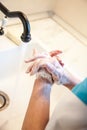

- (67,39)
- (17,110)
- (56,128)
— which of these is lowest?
(17,110)

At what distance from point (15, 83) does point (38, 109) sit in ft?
1.23

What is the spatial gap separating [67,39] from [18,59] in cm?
31

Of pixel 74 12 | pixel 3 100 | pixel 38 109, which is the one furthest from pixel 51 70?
pixel 74 12

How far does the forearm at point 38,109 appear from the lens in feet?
2.19

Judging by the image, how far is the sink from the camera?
902mm

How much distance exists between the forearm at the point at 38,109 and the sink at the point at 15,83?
196 millimetres

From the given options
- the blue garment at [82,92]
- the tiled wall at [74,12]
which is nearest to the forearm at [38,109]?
the blue garment at [82,92]

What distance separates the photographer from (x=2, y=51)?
964mm

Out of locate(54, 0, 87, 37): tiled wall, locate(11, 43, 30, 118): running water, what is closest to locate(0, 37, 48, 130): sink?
locate(11, 43, 30, 118): running water

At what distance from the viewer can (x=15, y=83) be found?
105 centimetres

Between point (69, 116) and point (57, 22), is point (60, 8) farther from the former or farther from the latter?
point (69, 116)

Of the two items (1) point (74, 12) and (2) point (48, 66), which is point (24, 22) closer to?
(2) point (48, 66)

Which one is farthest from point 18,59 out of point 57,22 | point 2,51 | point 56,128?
point 56,128

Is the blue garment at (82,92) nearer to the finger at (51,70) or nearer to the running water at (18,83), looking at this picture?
the finger at (51,70)
